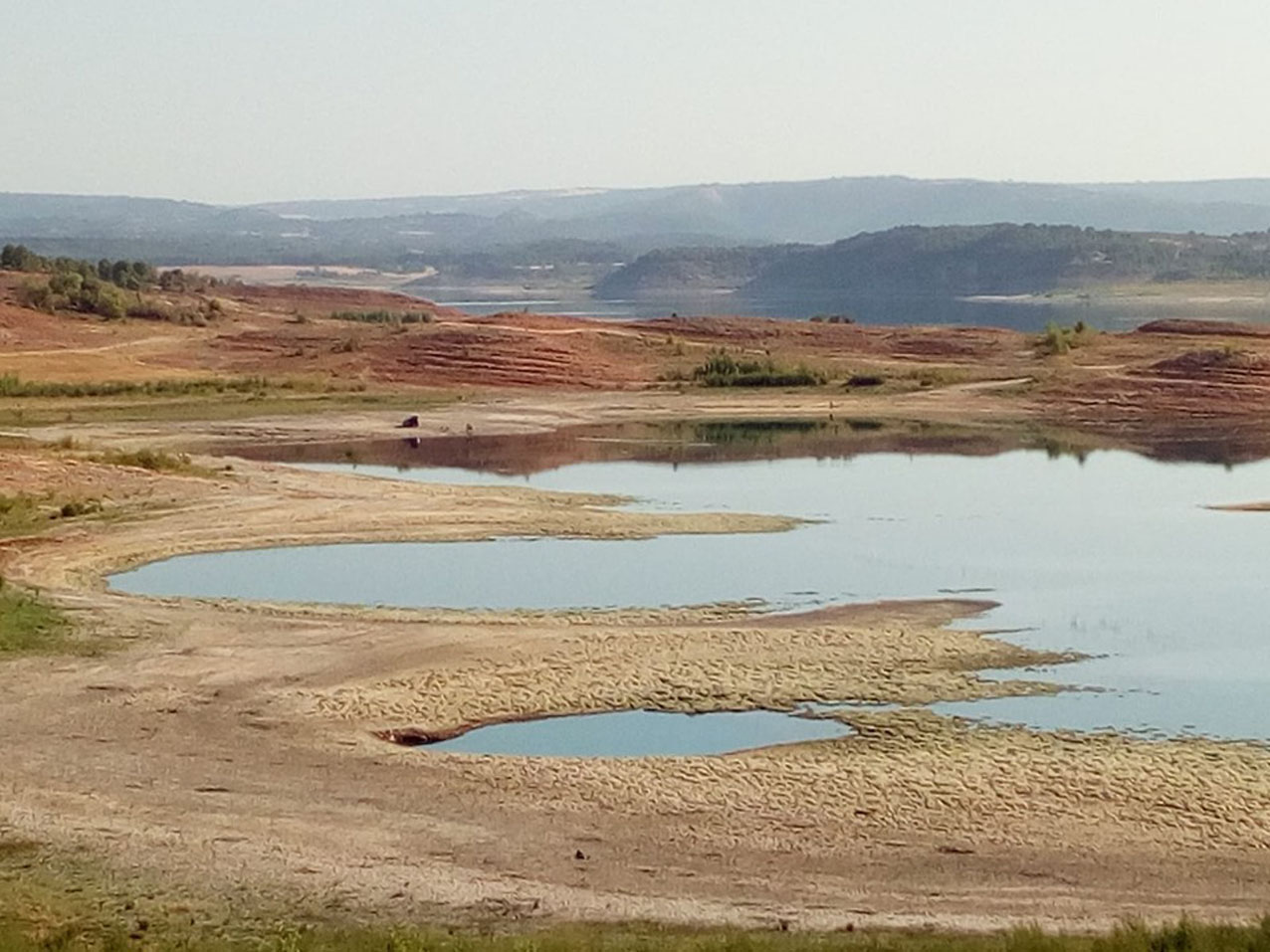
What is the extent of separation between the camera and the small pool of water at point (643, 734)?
728 inches

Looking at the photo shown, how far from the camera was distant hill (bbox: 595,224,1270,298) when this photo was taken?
541 feet

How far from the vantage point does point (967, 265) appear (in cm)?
17600

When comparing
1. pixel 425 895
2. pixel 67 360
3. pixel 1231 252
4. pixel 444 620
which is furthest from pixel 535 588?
pixel 1231 252

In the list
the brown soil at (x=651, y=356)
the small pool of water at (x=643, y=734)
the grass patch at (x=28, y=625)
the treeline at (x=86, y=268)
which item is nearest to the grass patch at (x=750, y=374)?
the brown soil at (x=651, y=356)

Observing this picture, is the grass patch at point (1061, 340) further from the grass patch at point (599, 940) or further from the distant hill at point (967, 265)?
the distant hill at point (967, 265)

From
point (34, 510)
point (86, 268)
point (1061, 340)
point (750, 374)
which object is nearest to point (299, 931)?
point (34, 510)

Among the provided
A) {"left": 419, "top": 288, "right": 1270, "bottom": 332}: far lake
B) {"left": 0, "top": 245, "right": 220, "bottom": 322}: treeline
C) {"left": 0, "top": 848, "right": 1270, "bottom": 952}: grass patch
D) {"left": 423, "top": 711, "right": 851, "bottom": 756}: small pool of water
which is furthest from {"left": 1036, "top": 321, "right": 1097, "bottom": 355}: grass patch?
{"left": 0, "top": 848, "right": 1270, "bottom": 952}: grass patch

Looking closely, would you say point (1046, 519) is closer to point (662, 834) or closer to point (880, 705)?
point (880, 705)

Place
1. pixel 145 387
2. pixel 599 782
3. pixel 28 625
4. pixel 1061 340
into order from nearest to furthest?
1. pixel 599 782
2. pixel 28 625
3. pixel 145 387
4. pixel 1061 340

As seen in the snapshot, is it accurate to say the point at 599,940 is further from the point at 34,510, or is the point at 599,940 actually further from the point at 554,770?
the point at 34,510

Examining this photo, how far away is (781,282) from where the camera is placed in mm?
189250

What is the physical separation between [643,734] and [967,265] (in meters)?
162

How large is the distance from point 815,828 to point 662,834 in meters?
1.31

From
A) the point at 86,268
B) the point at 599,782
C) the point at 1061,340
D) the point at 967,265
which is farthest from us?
the point at 967,265
